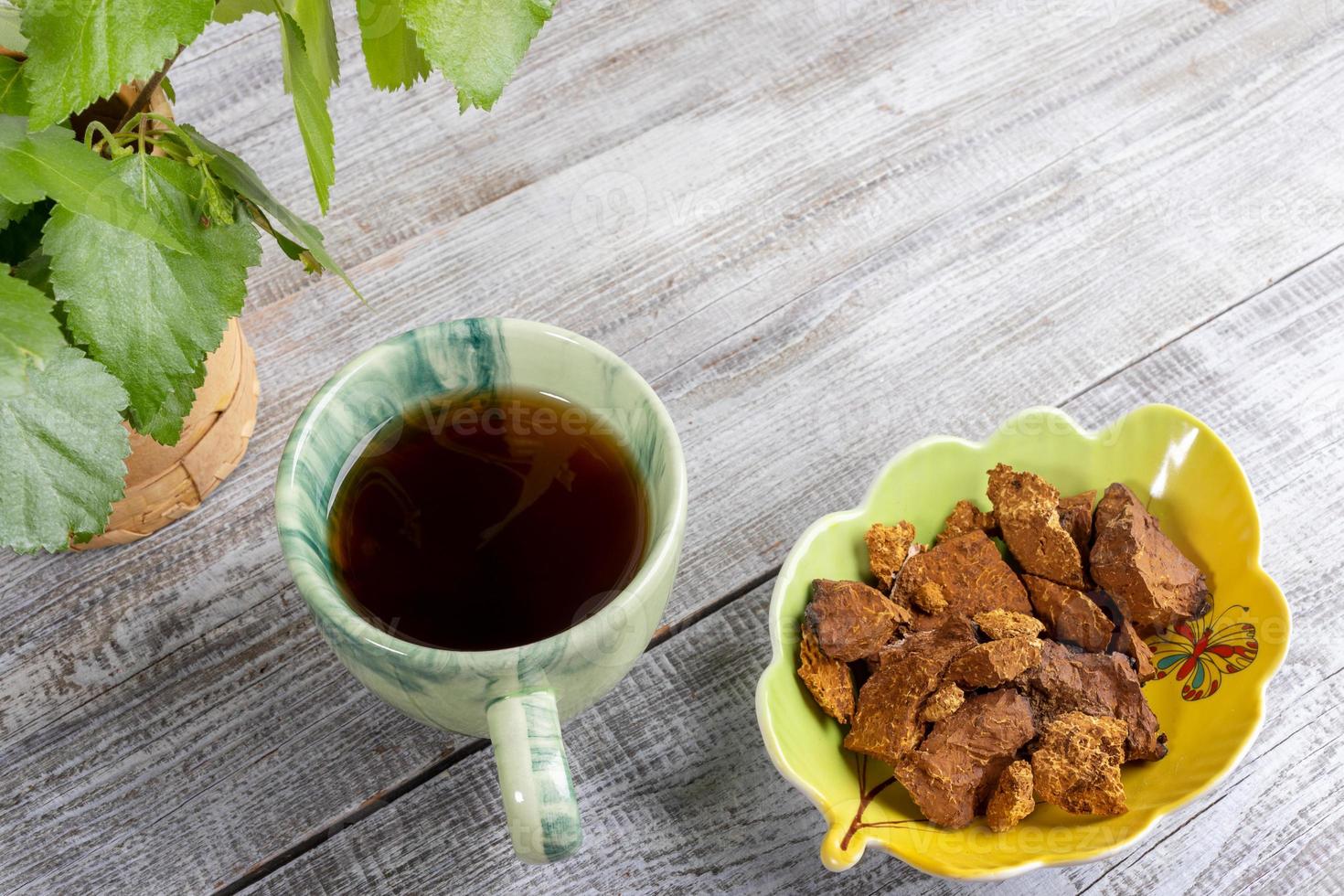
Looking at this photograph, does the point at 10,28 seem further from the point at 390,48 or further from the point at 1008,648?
the point at 1008,648

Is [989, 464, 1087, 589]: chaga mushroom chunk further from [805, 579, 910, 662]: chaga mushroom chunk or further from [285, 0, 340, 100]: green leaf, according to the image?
[285, 0, 340, 100]: green leaf

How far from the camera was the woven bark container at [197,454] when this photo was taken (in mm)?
602

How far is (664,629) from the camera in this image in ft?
2.13

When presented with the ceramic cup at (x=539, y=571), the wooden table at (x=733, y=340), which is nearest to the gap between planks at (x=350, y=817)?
the wooden table at (x=733, y=340)

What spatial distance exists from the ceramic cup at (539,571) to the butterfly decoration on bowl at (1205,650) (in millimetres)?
272

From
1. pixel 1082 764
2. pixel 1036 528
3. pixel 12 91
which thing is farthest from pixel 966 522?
pixel 12 91

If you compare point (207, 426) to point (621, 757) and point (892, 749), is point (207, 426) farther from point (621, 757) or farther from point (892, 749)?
point (892, 749)

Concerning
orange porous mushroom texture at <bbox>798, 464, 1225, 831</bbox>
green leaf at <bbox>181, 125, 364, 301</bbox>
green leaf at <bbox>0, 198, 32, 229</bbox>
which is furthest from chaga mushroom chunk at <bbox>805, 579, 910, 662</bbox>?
green leaf at <bbox>0, 198, 32, 229</bbox>

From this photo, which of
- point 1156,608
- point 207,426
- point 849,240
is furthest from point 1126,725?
point 207,426

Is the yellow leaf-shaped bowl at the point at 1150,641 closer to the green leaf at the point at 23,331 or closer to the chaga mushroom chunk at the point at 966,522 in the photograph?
the chaga mushroom chunk at the point at 966,522

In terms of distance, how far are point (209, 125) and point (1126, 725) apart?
67 cm

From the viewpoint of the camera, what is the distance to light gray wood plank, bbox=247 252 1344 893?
59 cm

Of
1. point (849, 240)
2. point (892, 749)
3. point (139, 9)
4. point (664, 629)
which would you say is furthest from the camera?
point (849, 240)

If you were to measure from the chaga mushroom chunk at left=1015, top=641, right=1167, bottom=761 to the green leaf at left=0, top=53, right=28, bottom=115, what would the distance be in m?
0.48
